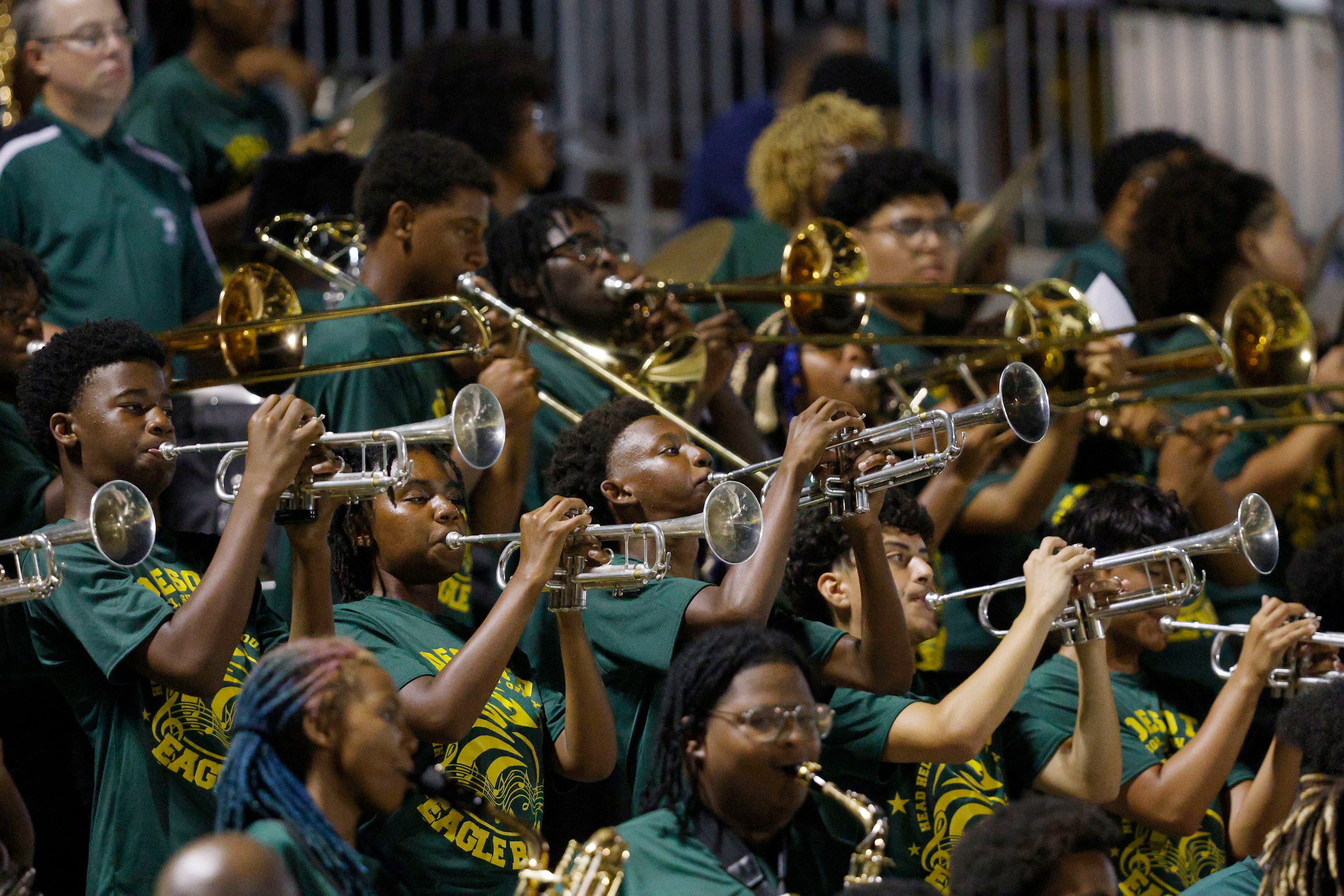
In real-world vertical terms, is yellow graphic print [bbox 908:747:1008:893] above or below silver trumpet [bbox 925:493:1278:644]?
below

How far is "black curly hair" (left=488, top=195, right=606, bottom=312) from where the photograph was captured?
6238 millimetres

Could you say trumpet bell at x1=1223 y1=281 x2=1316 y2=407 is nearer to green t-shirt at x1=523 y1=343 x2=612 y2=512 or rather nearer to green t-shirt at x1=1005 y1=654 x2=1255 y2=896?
green t-shirt at x1=1005 y1=654 x2=1255 y2=896

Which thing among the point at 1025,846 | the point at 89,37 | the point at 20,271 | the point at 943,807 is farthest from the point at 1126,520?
the point at 89,37

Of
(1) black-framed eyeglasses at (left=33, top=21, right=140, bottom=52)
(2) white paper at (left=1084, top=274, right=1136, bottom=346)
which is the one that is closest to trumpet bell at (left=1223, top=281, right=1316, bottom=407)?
(2) white paper at (left=1084, top=274, right=1136, bottom=346)

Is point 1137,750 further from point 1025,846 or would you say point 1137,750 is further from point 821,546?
point 1025,846

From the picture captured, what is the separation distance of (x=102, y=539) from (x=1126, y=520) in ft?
9.09

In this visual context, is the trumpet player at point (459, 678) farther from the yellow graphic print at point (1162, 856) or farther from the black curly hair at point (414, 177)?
the yellow graphic print at point (1162, 856)

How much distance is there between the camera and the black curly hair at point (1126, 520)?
5465 millimetres

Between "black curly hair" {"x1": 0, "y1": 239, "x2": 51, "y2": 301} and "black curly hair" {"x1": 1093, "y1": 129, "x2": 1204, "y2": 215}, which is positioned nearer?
"black curly hair" {"x1": 0, "y1": 239, "x2": 51, "y2": 301}

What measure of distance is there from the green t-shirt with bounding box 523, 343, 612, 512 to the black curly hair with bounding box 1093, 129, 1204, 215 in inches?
A: 130

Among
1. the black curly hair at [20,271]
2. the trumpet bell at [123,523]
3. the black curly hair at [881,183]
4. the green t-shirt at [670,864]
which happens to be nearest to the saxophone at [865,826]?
the green t-shirt at [670,864]

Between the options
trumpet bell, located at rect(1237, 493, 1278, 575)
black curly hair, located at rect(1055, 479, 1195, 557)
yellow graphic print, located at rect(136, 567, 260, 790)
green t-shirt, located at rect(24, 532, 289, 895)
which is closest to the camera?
green t-shirt, located at rect(24, 532, 289, 895)

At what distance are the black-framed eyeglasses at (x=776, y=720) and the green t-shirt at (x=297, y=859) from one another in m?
0.88

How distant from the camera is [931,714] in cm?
449
